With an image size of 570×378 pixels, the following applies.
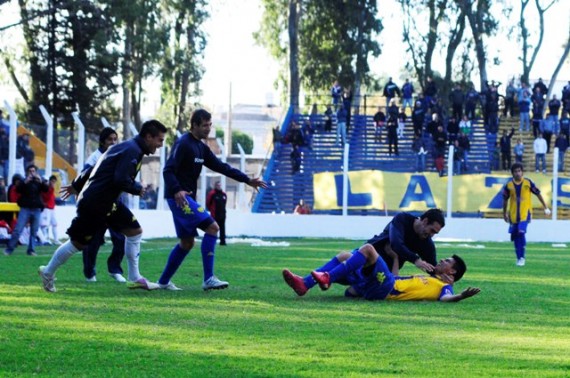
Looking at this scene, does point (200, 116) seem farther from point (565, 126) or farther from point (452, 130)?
point (565, 126)

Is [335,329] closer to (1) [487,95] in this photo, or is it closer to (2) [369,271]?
(2) [369,271]

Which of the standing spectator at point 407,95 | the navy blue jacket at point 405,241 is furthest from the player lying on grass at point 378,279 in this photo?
the standing spectator at point 407,95

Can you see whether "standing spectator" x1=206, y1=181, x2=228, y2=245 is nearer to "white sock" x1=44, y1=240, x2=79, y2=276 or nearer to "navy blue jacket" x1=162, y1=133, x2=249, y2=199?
"navy blue jacket" x1=162, y1=133, x2=249, y2=199

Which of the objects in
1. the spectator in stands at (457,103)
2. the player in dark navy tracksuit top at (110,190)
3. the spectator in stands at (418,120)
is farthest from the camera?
the spectator in stands at (457,103)

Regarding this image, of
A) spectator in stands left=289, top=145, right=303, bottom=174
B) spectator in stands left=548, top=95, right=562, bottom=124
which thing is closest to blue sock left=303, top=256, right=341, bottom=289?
spectator in stands left=289, top=145, right=303, bottom=174

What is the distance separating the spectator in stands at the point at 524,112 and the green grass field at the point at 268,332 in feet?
112

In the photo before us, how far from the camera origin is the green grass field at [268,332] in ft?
29.2

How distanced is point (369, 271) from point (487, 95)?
1501 inches

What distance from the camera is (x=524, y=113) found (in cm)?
5125

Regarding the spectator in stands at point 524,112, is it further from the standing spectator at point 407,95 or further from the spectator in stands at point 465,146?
the spectator in stands at point 465,146

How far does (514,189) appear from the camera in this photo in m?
23.3

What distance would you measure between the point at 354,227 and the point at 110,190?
26691mm

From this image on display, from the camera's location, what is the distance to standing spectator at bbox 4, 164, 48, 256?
24.7m

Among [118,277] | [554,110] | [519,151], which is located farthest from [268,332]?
[554,110]
